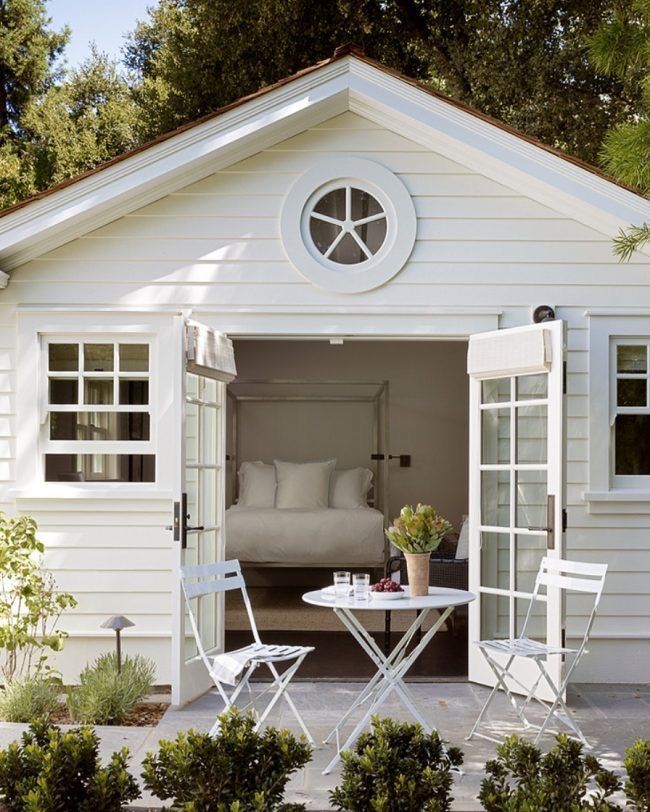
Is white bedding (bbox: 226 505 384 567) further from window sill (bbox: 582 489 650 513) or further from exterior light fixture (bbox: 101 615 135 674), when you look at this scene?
exterior light fixture (bbox: 101 615 135 674)

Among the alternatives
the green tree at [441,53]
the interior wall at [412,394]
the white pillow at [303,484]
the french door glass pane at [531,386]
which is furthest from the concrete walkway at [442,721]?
the green tree at [441,53]

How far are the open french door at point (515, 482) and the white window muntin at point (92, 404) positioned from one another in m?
2.10

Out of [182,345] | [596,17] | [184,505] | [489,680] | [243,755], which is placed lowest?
[489,680]

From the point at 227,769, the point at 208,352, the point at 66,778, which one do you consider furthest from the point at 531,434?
the point at 66,778

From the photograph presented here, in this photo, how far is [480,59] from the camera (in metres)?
13.7

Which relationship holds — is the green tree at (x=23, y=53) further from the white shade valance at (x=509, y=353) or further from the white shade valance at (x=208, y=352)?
the white shade valance at (x=509, y=353)

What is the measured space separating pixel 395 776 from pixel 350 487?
8518 mm

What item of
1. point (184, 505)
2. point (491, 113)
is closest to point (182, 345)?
point (184, 505)

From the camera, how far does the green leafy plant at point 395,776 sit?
3336mm

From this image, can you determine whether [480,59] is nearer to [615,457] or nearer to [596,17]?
[596,17]

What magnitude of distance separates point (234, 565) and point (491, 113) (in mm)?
9318

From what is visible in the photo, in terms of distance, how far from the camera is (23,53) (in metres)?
18.3

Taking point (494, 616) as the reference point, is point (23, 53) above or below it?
above

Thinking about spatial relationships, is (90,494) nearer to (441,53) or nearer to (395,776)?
(395,776)
